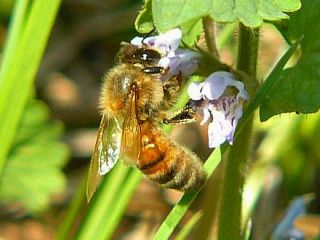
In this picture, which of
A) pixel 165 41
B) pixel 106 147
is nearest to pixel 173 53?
pixel 165 41

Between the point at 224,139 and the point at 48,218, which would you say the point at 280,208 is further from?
the point at 224,139

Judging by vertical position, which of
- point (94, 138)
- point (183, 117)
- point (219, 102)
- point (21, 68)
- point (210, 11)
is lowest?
point (94, 138)

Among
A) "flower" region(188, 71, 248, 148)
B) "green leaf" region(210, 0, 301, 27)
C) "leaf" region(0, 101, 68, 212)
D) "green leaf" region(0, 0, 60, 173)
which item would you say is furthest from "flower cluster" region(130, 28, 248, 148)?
"leaf" region(0, 101, 68, 212)

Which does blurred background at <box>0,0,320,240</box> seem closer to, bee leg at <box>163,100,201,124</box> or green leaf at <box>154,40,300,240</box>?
bee leg at <box>163,100,201,124</box>

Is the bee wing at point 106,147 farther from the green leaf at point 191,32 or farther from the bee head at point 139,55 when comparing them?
the green leaf at point 191,32

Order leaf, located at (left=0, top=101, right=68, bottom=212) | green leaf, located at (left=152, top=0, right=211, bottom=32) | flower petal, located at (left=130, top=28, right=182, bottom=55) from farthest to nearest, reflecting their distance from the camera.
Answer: leaf, located at (left=0, top=101, right=68, bottom=212) < flower petal, located at (left=130, top=28, right=182, bottom=55) < green leaf, located at (left=152, top=0, right=211, bottom=32)

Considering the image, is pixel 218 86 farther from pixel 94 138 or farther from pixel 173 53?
pixel 94 138

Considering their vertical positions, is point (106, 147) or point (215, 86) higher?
point (215, 86)
